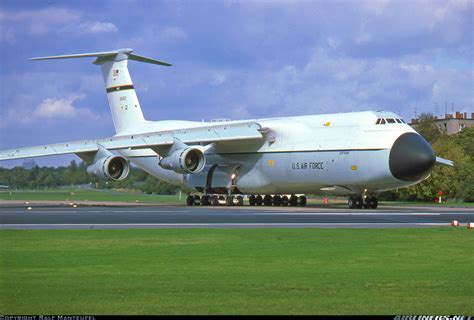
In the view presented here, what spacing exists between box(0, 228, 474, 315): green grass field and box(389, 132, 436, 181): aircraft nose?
1676cm

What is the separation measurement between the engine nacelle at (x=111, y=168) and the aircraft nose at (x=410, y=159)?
1500 centimetres

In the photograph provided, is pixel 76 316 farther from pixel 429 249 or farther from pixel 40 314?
pixel 429 249

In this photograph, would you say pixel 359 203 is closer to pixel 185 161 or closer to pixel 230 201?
pixel 230 201

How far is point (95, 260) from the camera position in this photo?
1556 cm

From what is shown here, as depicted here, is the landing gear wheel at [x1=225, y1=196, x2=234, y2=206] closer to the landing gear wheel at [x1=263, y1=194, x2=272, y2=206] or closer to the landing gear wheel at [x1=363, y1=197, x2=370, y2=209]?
the landing gear wheel at [x1=263, y1=194, x2=272, y2=206]

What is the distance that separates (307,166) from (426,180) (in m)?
16.5

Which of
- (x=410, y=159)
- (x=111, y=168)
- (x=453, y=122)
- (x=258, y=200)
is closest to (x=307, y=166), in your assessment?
(x=410, y=159)

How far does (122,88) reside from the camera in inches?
2151

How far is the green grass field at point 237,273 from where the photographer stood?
35.0 feet

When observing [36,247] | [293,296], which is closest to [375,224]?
[36,247]

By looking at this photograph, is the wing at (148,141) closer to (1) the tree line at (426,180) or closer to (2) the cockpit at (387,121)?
(1) the tree line at (426,180)

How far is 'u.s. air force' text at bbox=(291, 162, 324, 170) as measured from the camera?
41750 mm

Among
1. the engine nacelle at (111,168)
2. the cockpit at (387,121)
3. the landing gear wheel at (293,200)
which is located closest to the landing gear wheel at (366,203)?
the cockpit at (387,121)

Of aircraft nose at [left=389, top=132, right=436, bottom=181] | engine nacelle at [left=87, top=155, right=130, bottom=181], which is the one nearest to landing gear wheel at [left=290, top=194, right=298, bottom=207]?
engine nacelle at [left=87, top=155, right=130, bottom=181]
